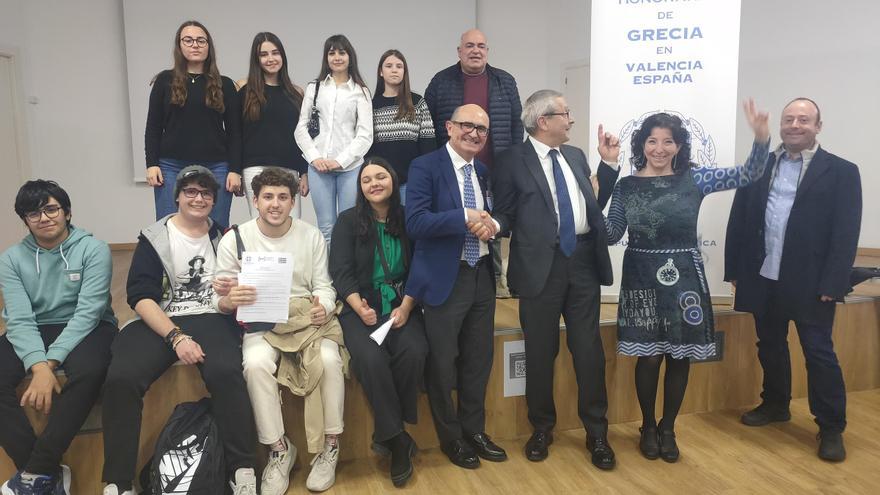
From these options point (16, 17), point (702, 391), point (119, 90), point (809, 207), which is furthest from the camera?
point (119, 90)

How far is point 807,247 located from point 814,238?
0.05 meters

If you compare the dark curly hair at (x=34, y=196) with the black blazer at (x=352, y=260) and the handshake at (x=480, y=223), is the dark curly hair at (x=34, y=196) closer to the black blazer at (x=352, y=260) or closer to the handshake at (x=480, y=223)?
the black blazer at (x=352, y=260)

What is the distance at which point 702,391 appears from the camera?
10.2 feet

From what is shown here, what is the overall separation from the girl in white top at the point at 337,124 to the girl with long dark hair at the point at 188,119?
39 cm

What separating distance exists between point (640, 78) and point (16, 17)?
19.2 ft

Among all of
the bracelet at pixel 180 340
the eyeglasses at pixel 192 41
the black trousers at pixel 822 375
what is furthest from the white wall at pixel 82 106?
the black trousers at pixel 822 375

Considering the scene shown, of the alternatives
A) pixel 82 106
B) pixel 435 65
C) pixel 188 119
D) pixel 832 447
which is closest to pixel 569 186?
pixel 832 447

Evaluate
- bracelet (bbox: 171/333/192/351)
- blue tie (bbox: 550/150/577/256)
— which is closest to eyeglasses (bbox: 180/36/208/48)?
bracelet (bbox: 171/333/192/351)

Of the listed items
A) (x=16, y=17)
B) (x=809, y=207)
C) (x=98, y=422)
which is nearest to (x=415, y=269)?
(x=98, y=422)

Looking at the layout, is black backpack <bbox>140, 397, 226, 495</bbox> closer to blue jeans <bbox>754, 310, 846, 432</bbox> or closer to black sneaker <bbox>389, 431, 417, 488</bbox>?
black sneaker <bbox>389, 431, 417, 488</bbox>

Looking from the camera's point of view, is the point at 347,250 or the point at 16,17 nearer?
the point at 347,250

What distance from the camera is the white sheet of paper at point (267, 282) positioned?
2.23 metres

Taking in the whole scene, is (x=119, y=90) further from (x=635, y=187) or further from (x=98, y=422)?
(x=635, y=187)

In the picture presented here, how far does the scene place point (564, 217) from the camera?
242 cm
